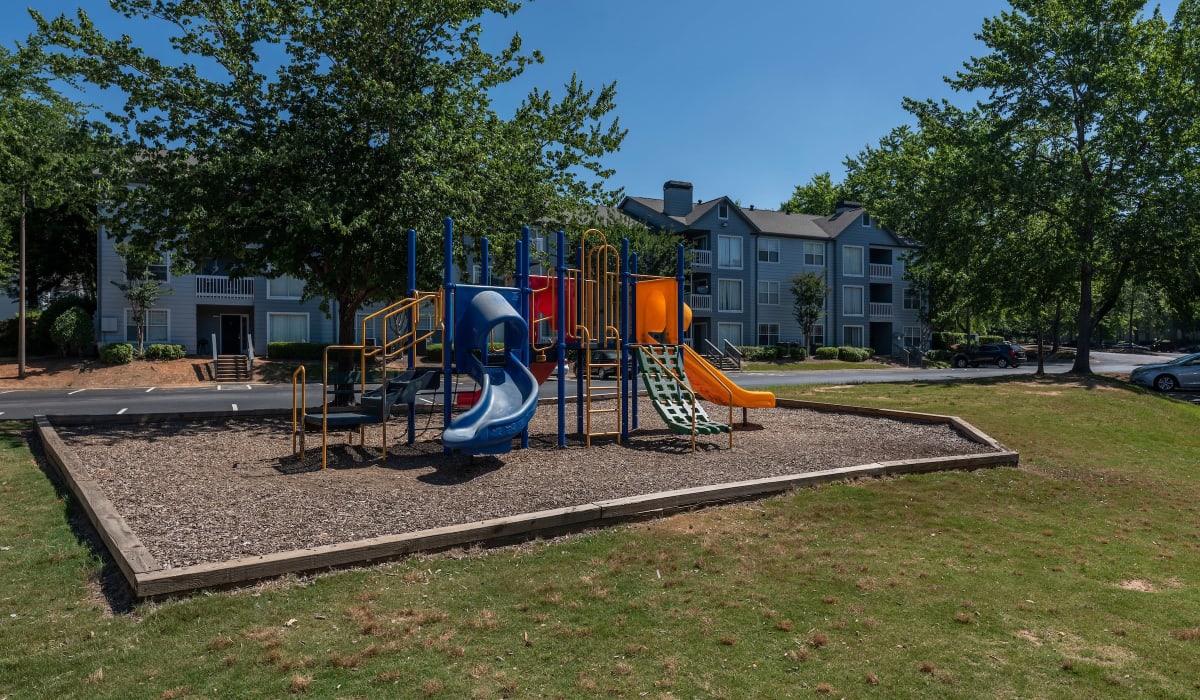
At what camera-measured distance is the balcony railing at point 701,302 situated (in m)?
50.8

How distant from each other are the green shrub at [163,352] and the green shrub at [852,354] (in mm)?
39967

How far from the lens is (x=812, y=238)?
54938mm

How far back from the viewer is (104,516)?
6824 millimetres

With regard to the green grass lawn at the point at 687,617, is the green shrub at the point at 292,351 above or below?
above

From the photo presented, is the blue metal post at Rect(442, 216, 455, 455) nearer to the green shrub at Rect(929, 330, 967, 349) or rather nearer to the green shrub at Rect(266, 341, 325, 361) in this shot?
the green shrub at Rect(266, 341, 325, 361)

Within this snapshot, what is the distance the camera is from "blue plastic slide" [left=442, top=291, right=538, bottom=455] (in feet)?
31.5

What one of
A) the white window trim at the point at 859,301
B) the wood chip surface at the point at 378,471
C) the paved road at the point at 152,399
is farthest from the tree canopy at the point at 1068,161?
the white window trim at the point at 859,301

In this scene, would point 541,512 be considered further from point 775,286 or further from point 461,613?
point 775,286

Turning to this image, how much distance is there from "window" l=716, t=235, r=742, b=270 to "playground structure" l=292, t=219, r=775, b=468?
37.2m

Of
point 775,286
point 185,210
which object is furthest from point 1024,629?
point 775,286

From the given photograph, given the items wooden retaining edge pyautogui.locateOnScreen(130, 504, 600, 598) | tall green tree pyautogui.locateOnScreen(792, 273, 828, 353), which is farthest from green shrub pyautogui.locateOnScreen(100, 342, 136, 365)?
tall green tree pyautogui.locateOnScreen(792, 273, 828, 353)

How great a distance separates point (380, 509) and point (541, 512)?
172cm

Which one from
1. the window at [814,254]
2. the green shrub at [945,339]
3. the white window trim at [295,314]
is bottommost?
the green shrub at [945,339]

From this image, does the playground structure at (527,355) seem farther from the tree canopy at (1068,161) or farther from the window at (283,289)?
the window at (283,289)
